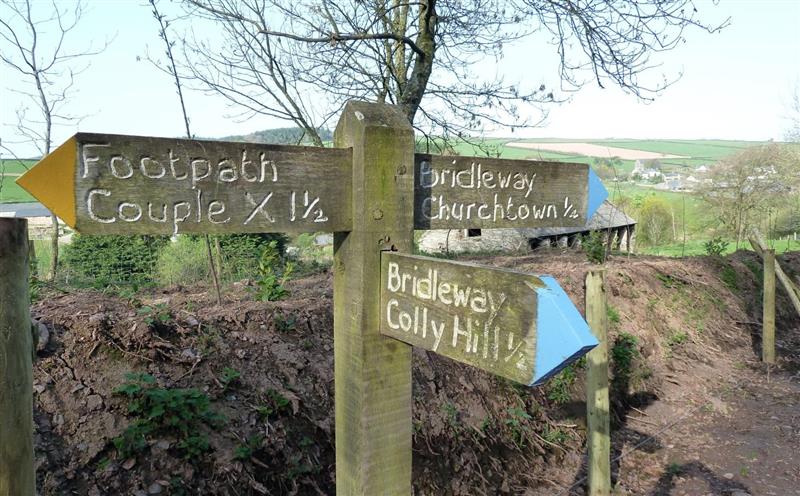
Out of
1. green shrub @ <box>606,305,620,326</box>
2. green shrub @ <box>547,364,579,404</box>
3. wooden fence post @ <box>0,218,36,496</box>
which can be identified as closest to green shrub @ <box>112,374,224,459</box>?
wooden fence post @ <box>0,218,36,496</box>

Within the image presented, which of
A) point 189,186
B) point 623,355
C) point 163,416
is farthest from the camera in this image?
point 623,355

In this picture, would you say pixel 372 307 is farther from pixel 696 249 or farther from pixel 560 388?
pixel 696 249

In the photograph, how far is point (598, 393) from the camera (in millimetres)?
3967

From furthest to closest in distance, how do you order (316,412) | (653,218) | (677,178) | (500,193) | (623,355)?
(677,178), (653,218), (623,355), (316,412), (500,193)

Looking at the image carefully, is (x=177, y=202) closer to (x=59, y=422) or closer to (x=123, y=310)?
(x=59, y=422)

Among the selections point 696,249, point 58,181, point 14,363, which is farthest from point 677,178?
point 14,363

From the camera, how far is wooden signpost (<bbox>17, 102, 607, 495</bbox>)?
50.8 inches

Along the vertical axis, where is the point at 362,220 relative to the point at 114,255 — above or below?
above

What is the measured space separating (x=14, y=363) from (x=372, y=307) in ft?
2.82

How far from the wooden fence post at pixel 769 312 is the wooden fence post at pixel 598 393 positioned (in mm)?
5588

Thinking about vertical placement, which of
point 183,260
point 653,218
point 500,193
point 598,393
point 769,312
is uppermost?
point 500,193

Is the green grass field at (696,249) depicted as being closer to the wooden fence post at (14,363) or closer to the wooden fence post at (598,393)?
the wooden fence post at (598,393)

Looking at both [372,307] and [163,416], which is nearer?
[372,307]

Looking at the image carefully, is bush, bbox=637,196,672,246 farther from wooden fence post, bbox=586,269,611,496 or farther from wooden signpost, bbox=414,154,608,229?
wooden signpost, bbox=414,154,608,229
